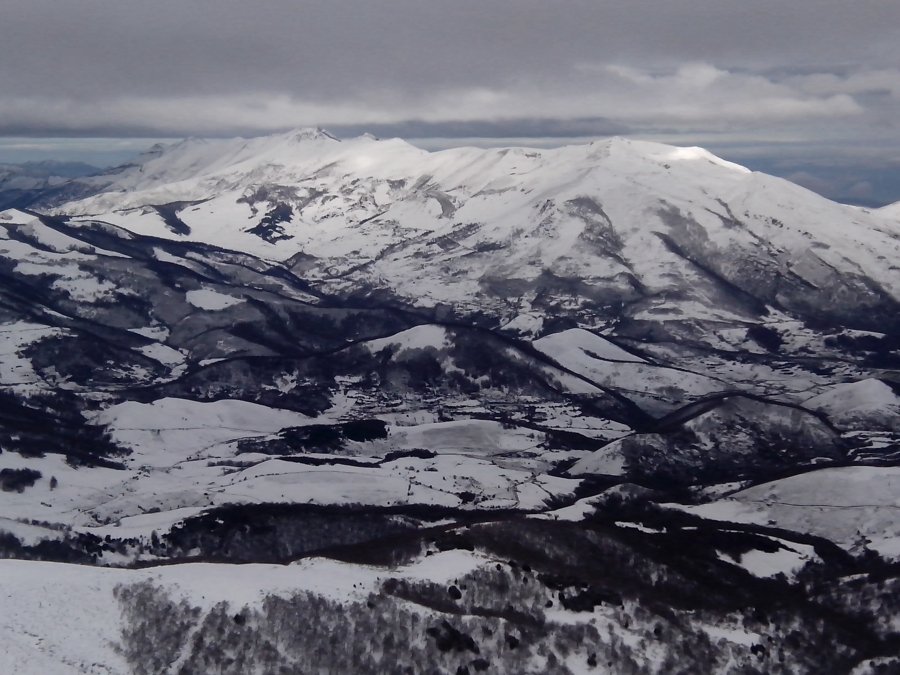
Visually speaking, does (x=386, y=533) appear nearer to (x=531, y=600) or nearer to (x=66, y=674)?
(x=531, y=600)

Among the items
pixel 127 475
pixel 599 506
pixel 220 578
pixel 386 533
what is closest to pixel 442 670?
pixel 220 578

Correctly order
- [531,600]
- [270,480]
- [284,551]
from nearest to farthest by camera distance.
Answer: [531,600] < [284,551] < [270,480]

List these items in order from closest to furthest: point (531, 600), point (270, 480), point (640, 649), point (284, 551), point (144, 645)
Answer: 1. point (144, 645)
2. point (640, 649)
3. point (531, 600)
4. point (284, 551)
5. point (270, 480)

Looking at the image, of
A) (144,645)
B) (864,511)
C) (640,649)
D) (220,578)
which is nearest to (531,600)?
(640,649)

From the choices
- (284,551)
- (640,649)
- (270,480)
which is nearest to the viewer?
(640,649)

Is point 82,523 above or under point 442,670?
under

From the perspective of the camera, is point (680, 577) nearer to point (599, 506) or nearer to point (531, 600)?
point (531, 600)

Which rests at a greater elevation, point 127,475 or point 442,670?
point 442,670

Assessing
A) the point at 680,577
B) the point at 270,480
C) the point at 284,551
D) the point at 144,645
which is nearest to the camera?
the point at 144,645

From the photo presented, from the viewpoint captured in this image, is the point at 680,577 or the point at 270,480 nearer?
the point at 680,577
